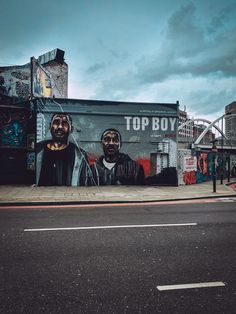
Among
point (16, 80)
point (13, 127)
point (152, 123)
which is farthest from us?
point (16, 80)

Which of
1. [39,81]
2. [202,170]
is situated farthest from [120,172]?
[39,81]

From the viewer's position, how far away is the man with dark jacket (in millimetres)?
18047

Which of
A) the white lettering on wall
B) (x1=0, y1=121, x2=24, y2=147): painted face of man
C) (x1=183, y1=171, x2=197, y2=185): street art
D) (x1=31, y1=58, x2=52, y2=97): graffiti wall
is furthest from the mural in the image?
(x1=183, y1=171, x2=197, y2=185): street art

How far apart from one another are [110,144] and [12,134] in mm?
6495

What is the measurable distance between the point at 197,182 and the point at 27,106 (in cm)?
1387

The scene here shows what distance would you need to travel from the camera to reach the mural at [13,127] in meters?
17.6

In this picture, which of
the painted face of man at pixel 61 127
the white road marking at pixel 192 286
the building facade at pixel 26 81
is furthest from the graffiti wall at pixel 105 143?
the white road marking at pixel 192 286

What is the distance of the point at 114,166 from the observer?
1833cm

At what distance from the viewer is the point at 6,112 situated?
17.7 meters

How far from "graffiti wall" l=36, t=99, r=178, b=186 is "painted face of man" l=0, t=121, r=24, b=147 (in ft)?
5.54

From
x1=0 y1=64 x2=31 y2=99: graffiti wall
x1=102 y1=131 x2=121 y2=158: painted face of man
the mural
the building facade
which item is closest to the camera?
the mural

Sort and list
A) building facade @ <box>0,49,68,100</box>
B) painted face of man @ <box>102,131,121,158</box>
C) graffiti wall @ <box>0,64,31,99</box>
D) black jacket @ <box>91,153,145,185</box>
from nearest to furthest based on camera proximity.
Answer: black jacket @ <box>91,153,145,185</box> < painted face of man @ <box>102,131,121,158</box> < building facade @ <box>0,49,68,100</box> < graffiti wall @ <box>0,64,31,99</box>

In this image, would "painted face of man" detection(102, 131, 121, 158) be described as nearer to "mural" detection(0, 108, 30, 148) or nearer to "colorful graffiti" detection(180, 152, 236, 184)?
"colorful graffiti" detection(180, 152, 236, 184)

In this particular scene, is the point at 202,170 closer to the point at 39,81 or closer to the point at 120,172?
the point at 120,172
